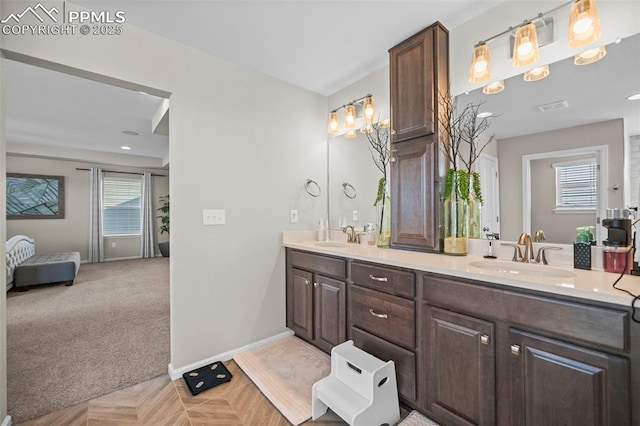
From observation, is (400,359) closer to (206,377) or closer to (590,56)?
(206,377)

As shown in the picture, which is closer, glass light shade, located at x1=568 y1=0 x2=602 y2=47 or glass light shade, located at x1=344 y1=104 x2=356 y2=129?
glass light shade, located at x1=568 y1=0 x2=602 y2=47

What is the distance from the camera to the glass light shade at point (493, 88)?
1.71 metres

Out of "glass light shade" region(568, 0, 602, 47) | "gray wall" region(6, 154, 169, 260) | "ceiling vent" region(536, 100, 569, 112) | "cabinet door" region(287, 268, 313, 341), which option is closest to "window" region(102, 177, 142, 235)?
"gray wall" region(6, 154, 169, 260)

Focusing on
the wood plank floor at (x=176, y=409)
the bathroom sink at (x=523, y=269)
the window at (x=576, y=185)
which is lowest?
the wood plank floor at (x=176, y=409)

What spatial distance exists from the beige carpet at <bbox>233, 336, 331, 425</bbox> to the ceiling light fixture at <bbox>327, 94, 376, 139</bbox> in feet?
6.67

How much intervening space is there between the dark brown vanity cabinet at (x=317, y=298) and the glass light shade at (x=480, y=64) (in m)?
1.51

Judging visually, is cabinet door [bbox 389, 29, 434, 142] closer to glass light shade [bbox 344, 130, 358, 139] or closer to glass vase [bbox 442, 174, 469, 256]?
glass vase [bbox 442, 174, 469, 256]

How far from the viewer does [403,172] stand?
2061mm

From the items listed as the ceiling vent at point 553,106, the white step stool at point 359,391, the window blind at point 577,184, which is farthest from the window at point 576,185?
the white step stool at point 359,391

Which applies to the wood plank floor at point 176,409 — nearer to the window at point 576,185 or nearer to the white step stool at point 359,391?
the white step stool at point 359,391

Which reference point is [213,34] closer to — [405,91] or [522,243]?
[405,91]

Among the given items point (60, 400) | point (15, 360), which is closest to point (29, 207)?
point (15, 360)

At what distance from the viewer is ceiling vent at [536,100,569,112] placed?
1497 mm

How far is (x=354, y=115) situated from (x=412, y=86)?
733 mm
